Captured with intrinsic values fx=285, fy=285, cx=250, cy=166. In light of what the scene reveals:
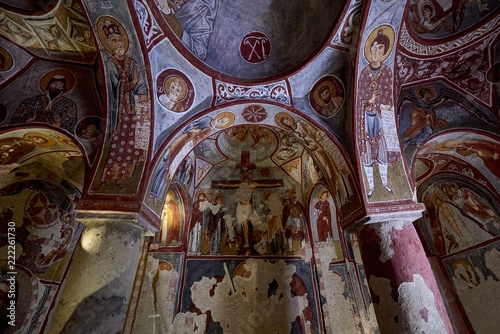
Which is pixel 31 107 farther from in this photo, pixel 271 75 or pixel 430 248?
pixel 430 248

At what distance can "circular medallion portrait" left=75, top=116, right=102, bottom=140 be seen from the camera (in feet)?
20.5

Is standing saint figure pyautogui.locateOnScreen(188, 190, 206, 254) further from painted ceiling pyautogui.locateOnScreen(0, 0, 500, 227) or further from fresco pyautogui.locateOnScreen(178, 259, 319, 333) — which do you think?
painted ceiling pyautogui.locateOnScreen(0, 0, 500, 227)

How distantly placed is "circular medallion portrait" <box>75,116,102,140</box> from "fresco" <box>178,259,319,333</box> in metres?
4.42

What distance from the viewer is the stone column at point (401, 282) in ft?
14.8

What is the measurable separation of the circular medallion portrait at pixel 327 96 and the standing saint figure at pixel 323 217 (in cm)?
335

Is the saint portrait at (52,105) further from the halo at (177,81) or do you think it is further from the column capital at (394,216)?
the column capital at (394,216)

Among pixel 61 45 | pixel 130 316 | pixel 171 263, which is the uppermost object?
pixel 61 45

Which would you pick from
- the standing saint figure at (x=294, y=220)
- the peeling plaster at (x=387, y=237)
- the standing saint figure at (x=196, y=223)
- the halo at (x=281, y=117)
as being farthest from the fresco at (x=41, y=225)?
the peeling plaster at (x=387, y=237)

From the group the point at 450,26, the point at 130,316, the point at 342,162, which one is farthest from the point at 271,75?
the point at 130,316

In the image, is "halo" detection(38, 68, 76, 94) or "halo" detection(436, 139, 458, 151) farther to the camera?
"halo" detection(436, 139, 458, 151)

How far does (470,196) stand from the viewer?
7.91 m

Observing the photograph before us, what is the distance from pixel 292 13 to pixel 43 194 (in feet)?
27.8

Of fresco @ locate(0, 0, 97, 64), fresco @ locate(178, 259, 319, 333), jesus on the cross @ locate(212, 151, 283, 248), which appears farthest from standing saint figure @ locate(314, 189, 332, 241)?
fresco @ locate(0, 0, 97, 64)

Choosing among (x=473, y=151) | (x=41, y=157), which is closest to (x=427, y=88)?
(x=473, y=151)
